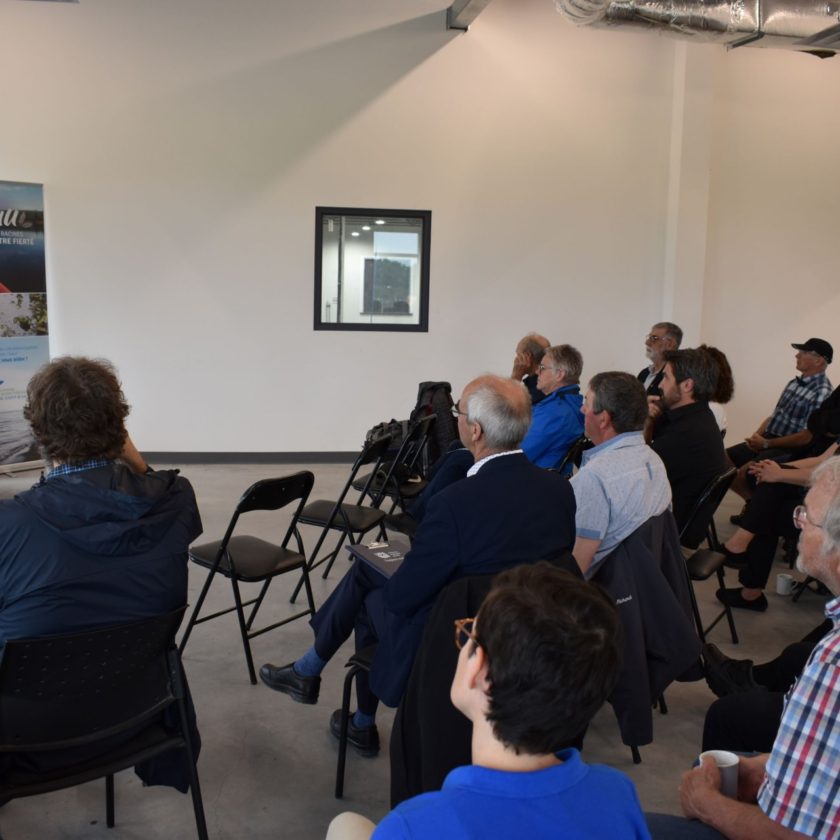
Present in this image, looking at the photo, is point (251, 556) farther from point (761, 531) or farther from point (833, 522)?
point (761, 531)

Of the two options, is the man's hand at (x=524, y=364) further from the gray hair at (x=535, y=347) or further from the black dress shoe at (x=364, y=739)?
the black dress shoe at (x=364, y=739)

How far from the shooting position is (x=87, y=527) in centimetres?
192

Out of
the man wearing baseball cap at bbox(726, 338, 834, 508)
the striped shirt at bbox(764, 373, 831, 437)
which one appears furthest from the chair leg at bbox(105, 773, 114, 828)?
the striped shirt at bbox(764, 373, 831, 437)

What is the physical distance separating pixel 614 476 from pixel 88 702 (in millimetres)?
1661

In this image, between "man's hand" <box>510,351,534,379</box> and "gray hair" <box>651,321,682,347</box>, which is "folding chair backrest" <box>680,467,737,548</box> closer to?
"man's hand" <box>510,351,534,379</box>

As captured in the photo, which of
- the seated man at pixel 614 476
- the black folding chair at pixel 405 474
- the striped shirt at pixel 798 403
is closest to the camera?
the seated man at pixel 614 476

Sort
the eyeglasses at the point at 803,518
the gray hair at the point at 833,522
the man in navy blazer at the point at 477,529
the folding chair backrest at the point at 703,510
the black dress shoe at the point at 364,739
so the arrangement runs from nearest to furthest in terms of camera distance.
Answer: the gray hair at the point at 833,522 < the eyeglasses at the point at 803,518 < the man in navy blazer at the point at 477,529 < the black dress shoe at the point at 364,739 < the folding chair backrest at the point at 703,510

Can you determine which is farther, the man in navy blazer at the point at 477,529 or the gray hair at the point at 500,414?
the gray hair at the point at 500,414

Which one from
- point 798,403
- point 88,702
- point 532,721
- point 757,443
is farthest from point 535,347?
point 532,721

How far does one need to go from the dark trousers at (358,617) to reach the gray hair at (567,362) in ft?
6.41

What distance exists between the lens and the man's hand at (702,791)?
5.13 ft

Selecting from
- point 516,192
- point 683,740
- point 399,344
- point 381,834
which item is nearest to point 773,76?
point 516,192

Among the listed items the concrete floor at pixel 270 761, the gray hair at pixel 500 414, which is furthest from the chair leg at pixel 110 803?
the gray hair at pixel 500 414

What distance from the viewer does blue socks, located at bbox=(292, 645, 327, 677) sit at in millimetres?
2908
